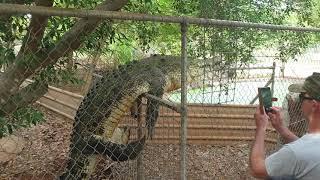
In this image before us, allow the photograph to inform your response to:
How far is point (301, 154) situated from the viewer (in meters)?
1.97

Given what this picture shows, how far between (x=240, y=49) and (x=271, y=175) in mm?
3443

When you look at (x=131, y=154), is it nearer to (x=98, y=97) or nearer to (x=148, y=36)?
(x=98, y=97)

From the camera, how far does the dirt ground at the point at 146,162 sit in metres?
5.24

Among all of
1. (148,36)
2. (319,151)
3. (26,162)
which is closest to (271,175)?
(319,151)

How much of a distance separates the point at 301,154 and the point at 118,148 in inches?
85.2

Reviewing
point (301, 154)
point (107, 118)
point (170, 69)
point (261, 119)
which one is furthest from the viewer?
point (170, 69)

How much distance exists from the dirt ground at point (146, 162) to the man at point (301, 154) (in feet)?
8.30

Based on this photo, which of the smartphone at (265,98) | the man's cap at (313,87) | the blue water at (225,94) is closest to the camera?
the man's cap at (313,87)

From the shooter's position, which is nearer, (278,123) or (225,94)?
(278,123)

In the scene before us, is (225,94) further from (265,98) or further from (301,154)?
(301,154)

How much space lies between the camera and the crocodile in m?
3.95

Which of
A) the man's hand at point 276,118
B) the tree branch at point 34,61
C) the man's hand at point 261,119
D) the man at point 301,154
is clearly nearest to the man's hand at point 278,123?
the man's hand at point 276,118

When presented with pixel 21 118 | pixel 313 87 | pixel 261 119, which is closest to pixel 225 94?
pixel 261 119

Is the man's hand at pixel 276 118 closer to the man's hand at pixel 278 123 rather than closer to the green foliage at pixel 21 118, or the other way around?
the man's hand at pixel 278 123
